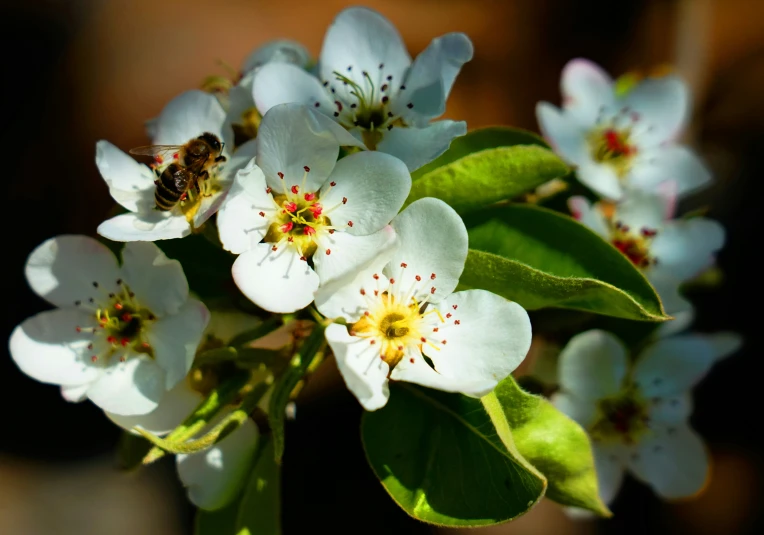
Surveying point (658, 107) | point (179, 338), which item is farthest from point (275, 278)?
point (658, 107)

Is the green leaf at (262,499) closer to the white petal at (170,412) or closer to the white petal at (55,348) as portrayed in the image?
the white petal at (170,412)

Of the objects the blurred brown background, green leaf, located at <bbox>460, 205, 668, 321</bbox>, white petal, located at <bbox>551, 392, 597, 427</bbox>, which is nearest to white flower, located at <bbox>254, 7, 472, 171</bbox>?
green leaf, located at <bbox>460, 205, 668, 321</bbox>

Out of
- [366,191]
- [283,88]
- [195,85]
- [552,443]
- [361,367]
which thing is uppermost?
[283,88]

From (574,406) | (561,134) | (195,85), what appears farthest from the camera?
(195,85)

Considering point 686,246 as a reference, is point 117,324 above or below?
below

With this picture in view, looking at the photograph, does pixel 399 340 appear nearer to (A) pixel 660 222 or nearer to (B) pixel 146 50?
(A) pixel 660 222

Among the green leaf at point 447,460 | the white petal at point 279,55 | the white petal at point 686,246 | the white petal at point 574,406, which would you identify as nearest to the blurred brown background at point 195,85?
the white petal at point 686,246

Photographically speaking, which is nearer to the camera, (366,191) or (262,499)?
(366,191)

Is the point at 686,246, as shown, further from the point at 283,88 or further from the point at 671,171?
the point at 283,88
